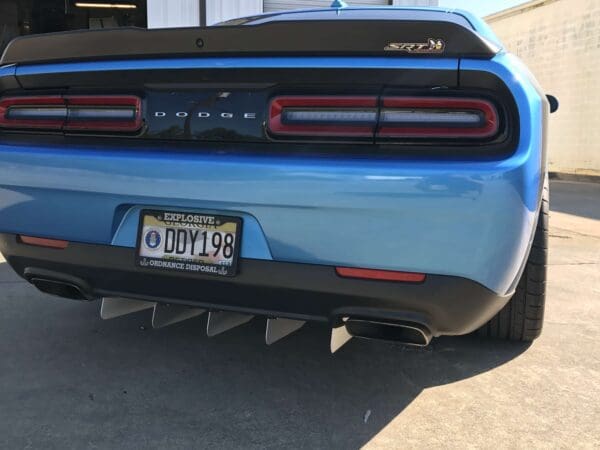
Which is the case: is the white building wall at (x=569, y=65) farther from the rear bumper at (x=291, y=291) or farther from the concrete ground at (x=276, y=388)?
the rear bumper at (x=291, y=291)

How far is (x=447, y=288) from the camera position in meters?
1.85

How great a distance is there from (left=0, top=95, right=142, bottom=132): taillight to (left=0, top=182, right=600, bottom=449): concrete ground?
106 cm

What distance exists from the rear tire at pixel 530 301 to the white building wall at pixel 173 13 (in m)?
6.50

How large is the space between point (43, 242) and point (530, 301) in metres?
2.10

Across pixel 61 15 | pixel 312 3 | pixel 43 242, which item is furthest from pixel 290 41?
pixel 61 15

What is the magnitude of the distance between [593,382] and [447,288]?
121cm

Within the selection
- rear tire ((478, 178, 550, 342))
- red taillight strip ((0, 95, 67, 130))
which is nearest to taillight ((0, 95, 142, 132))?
red taillight strip ((0, 95, 67, 130))

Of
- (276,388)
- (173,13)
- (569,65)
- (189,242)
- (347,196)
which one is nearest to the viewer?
(347,196)

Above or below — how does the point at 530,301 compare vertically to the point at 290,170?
below

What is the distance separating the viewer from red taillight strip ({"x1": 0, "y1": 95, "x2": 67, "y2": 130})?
227cm

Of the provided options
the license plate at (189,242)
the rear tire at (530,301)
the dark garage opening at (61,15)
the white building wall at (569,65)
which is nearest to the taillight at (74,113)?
the license plate at (189,242)

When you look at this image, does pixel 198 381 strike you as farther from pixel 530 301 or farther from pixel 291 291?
pixel 530 301

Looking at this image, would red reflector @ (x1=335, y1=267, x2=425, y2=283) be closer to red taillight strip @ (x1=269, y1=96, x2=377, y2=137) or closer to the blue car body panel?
the blue car body panel

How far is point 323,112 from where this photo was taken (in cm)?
194
